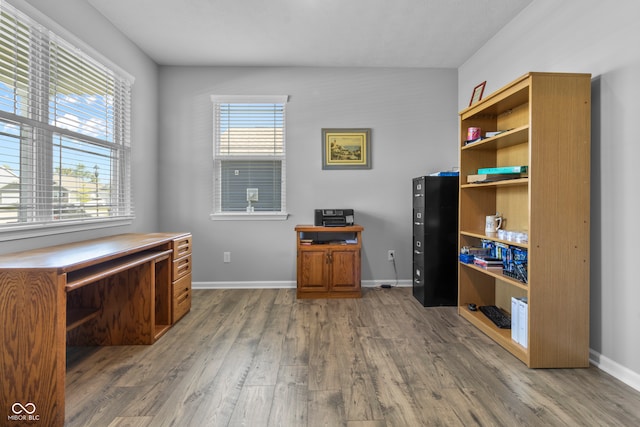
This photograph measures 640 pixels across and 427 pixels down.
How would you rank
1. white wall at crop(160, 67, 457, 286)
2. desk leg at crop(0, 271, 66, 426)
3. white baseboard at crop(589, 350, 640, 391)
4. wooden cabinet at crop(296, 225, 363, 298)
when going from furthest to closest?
1. white wall at crop(160, 67, 457, 286)
2. wooden cabinet at crop(296, 225, 363, 298)
3. white baseboard at crop(589, 350, 640, 391)
4. desk leg at crop(0, 271, 66, 426)

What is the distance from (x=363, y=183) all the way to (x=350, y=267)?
106 centimetres

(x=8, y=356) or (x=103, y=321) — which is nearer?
(x=8, y=356)

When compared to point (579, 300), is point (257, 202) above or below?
above

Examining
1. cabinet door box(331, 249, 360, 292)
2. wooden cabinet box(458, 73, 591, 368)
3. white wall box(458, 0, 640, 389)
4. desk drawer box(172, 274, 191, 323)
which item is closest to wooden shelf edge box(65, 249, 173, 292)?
desk drawer box(172, 274, 191, 323)

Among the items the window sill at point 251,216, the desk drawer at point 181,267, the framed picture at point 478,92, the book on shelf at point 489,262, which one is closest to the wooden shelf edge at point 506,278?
the book on shelf at point 489,262

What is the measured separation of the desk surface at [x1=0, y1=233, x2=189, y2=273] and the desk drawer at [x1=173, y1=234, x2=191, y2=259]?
189mm

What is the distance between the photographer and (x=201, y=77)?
3.97m

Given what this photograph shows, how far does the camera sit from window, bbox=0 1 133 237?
6.64 feet

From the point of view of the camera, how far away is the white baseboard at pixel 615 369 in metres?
1.86

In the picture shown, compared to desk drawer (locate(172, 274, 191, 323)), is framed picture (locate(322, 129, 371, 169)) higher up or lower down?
higher up

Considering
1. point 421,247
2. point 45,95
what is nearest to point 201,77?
point 45,95

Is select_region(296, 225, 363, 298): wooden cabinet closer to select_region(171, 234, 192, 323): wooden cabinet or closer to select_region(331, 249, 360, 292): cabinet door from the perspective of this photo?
select_region(331, 249, 360, 292): cabinet door

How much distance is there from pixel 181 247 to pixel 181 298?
0.46m

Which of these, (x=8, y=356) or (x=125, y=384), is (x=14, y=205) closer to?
(x=8, y=356)
